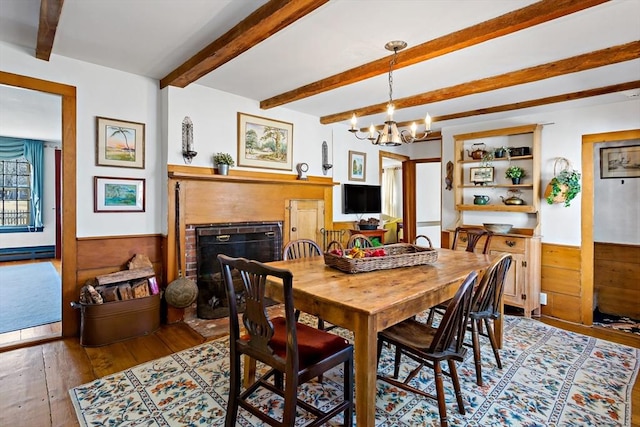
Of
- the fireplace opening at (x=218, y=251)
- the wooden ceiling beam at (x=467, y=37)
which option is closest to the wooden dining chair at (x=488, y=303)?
the wooden ceiling beam at (x=467, y=37)

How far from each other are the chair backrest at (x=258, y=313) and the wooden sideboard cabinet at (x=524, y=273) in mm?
3247

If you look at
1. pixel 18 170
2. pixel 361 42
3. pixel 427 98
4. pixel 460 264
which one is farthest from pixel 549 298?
pixel 18 170

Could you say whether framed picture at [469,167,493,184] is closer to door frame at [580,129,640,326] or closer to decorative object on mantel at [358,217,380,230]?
door frame at [580,129,640,326]

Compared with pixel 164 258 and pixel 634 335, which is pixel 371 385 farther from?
pixel 634 335

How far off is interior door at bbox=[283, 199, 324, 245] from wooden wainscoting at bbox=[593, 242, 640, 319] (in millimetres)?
3572

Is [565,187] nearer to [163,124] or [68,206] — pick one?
[163,124]

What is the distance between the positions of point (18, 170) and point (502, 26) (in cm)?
864

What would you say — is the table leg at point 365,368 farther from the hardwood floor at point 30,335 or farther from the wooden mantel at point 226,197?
the hardwood floor at point 30,335

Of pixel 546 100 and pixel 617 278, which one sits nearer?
pixel 546 100

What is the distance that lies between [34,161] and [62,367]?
6.14 m

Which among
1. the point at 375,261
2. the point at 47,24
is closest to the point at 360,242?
the point at 375,261

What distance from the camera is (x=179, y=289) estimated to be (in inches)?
130

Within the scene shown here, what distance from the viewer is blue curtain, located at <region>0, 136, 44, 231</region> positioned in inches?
260

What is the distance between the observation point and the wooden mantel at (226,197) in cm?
343
